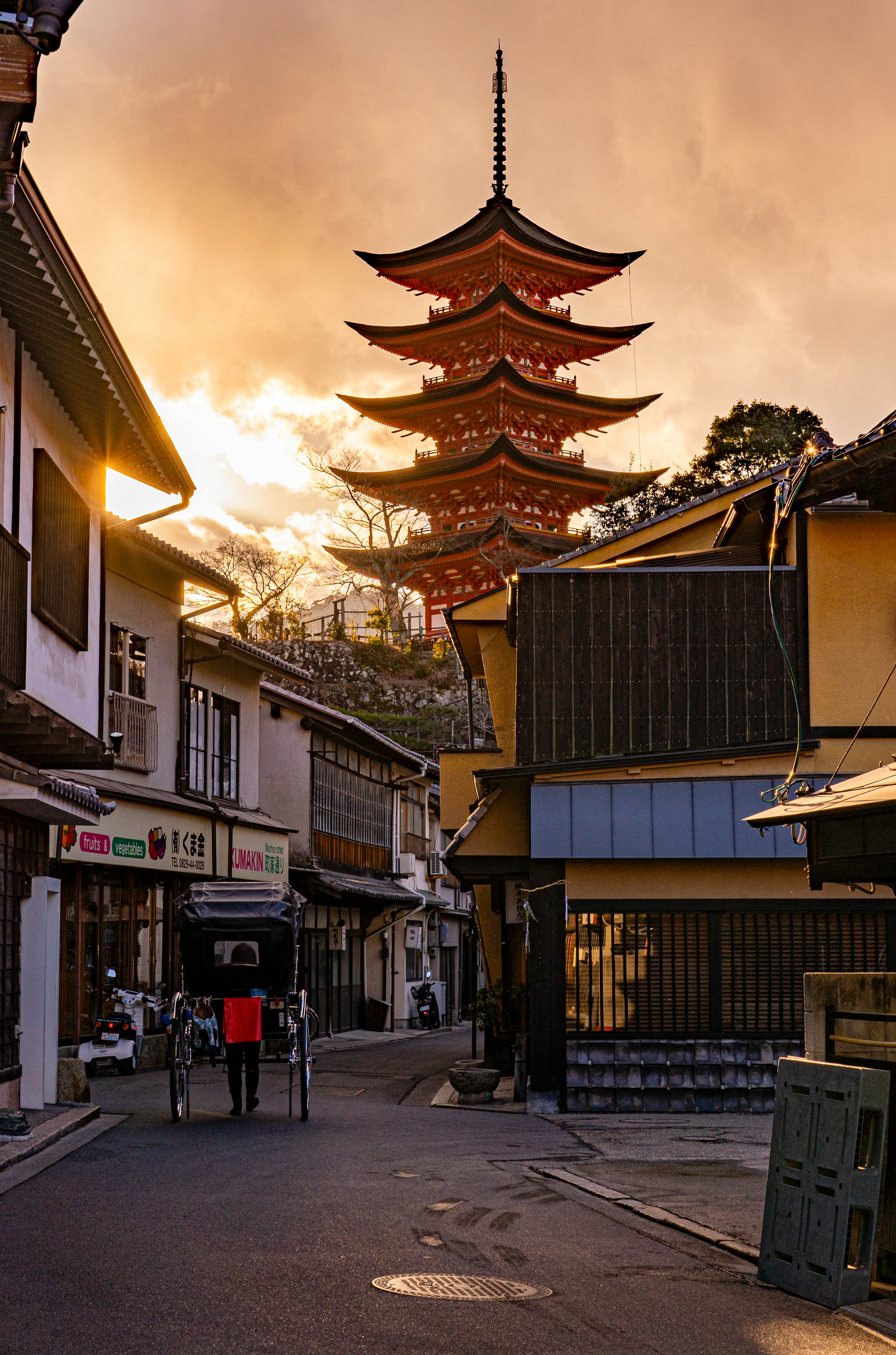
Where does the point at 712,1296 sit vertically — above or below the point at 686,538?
below

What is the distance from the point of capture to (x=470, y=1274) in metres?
7.18

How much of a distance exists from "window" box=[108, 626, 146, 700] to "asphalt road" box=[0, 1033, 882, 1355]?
11628mm

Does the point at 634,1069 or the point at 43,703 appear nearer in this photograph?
the point at 43,703

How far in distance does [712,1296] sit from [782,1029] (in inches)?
393

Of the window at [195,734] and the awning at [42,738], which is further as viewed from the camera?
the window at [195,734]

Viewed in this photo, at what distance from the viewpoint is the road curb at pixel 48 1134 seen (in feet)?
35.7

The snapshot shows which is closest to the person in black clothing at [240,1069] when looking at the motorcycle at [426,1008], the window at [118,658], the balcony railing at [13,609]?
the balcony railing at [13,609]

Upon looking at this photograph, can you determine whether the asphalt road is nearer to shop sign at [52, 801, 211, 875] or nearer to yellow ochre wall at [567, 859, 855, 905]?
yellow ochre wall at [567, 859, 855, 905]

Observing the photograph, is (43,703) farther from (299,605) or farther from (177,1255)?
(299,605)

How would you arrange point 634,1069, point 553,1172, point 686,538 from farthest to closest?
point 686,538
point 634,1069
point 553,1172

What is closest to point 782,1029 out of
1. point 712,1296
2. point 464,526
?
point 712,1296

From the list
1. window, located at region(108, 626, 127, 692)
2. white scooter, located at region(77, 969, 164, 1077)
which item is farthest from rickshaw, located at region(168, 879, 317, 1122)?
window, located at region(108, 626, 127, 692)

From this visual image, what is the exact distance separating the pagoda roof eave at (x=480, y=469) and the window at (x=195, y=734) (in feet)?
106

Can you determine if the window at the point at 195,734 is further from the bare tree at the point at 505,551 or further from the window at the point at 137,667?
the bare tree at the point at 505,551
